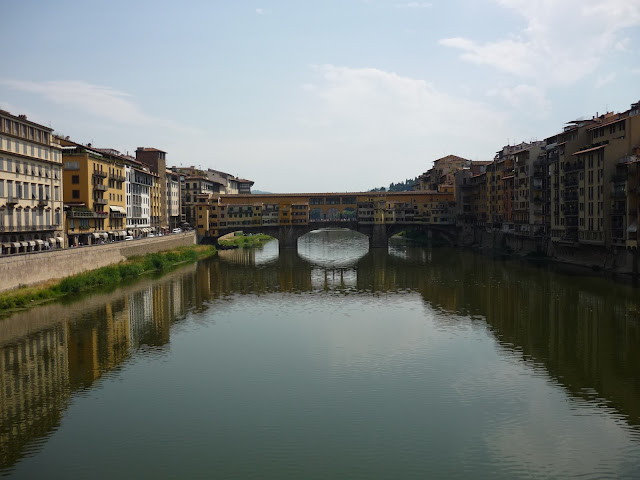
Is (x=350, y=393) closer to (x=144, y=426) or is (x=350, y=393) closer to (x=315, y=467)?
(x=315, y=467)

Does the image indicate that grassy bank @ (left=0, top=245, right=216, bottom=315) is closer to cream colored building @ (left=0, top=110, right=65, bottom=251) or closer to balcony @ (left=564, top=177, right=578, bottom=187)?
A: cream colored building @ (left=0, top=110, right=65, bottom=251)

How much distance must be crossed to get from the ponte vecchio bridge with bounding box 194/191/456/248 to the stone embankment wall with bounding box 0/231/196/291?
Answer: 26974 mm

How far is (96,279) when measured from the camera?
5262 cm

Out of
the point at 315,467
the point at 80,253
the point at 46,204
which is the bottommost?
the point at 315,467

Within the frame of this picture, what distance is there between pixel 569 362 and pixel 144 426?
1972 centimetres

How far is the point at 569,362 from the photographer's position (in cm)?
2870

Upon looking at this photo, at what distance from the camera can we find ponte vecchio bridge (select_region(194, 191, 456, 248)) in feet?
329

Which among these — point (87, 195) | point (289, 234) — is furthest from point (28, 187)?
point (289, 234)

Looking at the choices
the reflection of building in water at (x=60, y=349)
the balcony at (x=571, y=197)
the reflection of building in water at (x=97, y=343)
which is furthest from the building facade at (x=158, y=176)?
the balcony at (x=571, y=197)

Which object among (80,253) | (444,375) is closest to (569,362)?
(444,375)

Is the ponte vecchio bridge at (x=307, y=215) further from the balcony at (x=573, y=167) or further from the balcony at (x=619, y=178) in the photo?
the balcony at (x=619, y=178)

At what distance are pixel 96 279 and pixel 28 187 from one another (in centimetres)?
972

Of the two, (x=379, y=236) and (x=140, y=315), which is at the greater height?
(x=379, y=236)

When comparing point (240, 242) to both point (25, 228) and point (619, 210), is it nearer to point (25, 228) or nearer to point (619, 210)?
point (25, 228)
